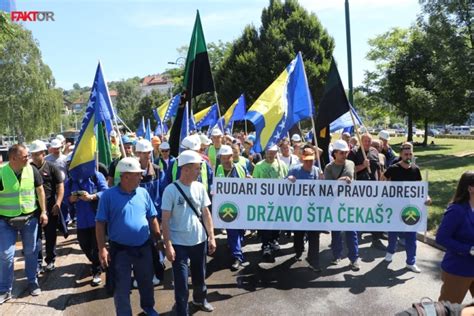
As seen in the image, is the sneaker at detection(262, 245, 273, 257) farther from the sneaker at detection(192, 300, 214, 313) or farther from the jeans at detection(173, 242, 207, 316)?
the jeans at detection(173, 242, 207, 316)

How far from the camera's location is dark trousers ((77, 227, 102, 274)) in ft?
19.6

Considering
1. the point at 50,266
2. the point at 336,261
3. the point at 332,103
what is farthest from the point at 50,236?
the point at 332,103

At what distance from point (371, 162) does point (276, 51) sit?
1022 inches

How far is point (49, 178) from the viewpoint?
6.26 meters

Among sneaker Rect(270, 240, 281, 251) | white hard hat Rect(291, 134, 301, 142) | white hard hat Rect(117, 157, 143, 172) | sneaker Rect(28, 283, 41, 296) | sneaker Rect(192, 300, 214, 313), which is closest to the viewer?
white hard hat Rect(117, 157, 143, 172)

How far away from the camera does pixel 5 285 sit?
5.33m

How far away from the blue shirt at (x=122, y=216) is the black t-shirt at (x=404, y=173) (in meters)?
3.97

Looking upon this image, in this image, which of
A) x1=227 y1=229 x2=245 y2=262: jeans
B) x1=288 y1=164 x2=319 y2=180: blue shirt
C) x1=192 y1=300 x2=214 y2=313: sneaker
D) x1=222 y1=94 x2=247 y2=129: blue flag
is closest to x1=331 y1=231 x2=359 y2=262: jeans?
x1=288 y1=164 x2=319 y2=180: blue shirt

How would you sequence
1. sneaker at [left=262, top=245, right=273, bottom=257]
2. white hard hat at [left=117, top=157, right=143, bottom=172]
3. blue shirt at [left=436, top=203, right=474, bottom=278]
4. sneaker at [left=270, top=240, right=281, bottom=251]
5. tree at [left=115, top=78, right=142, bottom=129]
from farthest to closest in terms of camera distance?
tree at [left=115, top=78, right=142, bottom=129]
sneaker at [left=270, top=240, right=281, bottom=251]
sneaker at [left=262, top=245, right=273, bottom=257]
white hard hat at [left=117, top=157, right=143, bottom=172]
blue shirt at [left=436, top=203, right=474, bottom=278]

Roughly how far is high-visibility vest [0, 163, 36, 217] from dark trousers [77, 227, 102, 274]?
853 millimetres

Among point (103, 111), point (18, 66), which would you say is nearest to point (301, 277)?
point (103, 111)

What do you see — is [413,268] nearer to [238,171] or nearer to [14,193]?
[238,171]

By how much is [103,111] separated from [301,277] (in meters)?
3.83

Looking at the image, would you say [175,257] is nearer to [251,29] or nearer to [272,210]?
[272,210]
